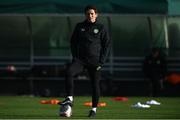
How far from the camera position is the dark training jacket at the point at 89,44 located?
15.0 meters

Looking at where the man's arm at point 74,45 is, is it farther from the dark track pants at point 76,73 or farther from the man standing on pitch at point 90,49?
the dark track pants at point 76,73

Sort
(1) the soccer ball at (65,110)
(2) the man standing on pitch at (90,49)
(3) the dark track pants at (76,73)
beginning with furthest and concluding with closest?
(2) the man standing on pitch at (90,49) < (1) the soccer ball at (65,110) < (3) the dark track pants at (76,73)

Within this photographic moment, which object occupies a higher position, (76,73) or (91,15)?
(91,15)

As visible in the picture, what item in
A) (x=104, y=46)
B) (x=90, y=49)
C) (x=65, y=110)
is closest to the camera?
(x=65, y=110)

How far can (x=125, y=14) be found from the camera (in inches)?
997

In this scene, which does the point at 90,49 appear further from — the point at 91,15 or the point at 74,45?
the point at 91,15

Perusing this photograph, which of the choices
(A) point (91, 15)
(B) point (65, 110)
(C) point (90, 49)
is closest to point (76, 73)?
(C) point (90, 49)

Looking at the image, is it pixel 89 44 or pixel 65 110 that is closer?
pixel 65 110

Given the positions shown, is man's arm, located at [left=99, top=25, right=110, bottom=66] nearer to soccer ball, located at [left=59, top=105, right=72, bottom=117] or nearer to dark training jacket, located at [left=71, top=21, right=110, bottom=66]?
dark training jacket, located at [left=71, top=21, right=110, bottom=66]

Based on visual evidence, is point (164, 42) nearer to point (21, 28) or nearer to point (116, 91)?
point (116, 91)

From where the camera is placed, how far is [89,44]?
1502 cm

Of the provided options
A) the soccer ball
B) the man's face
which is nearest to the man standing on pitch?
the man's face

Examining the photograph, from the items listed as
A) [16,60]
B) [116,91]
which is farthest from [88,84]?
[16,60]

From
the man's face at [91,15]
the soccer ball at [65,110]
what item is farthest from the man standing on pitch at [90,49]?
the soccer ball at [65,110]
